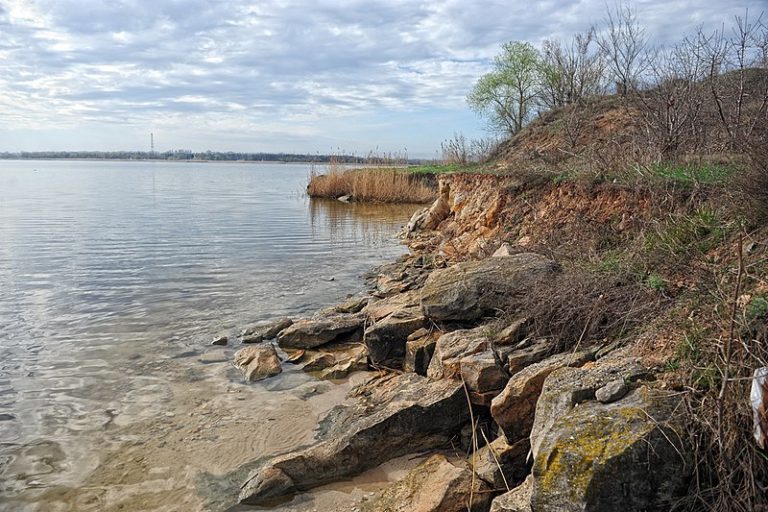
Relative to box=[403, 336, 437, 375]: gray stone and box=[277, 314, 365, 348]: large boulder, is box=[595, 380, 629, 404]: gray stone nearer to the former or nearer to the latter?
box=[403, 336, 437, 375]: gray stone

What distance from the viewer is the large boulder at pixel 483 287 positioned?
643 cm

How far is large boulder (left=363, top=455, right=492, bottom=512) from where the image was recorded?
13.9 feet

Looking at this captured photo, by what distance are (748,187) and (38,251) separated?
1753cm

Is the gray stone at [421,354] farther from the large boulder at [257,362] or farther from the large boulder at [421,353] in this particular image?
the large boulder at [257,362]

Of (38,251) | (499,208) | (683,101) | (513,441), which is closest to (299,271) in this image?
(499,208)

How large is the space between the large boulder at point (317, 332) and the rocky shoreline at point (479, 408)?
22mm

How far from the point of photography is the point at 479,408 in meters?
5.33

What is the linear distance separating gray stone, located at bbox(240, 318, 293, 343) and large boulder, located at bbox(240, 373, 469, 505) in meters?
3.69

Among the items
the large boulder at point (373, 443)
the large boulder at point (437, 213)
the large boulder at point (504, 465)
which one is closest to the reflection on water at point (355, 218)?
the large boulder at point (437, 213)

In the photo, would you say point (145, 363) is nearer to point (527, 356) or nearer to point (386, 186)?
point (527, 356)

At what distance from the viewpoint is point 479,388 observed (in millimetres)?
5289

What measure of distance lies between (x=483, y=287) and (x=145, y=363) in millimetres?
4986

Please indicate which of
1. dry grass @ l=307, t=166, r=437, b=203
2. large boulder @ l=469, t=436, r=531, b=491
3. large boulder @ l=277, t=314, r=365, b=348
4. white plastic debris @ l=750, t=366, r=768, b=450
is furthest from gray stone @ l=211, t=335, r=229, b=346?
dry grass @ l=307, t=166, r=437, b=203

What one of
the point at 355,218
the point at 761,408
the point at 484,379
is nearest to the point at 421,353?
the point at 484,379
